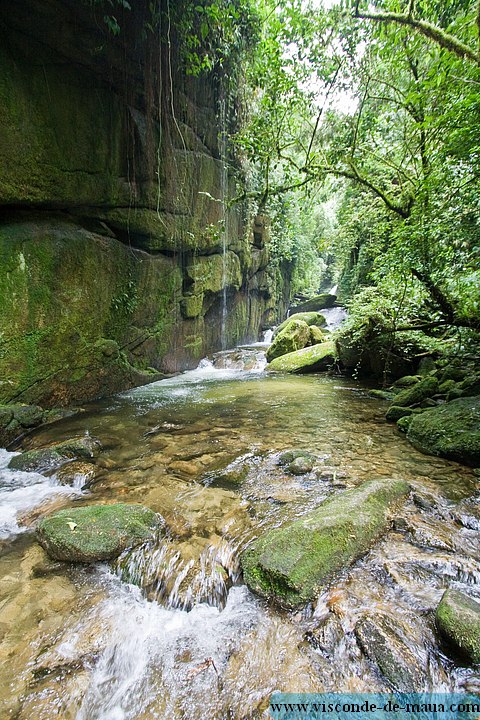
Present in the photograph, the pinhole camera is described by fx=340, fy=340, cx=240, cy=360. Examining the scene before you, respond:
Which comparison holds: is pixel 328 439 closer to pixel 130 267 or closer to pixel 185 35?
pixel 130 267

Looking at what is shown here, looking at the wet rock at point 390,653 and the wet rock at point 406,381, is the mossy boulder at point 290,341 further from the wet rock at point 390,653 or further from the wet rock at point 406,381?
the wet rock at point 390,653

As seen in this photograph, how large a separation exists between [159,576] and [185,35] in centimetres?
952

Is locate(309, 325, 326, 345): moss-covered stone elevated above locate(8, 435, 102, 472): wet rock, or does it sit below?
above

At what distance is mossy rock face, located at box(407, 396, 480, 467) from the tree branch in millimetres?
4142

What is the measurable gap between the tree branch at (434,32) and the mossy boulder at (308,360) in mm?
6443

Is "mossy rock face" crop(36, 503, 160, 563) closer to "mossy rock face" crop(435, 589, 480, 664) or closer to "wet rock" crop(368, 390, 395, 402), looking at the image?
"mossy rock face" crop(435, 589, 480, 664)

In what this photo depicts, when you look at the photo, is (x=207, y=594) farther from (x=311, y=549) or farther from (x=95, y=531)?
(x=95, y=531)

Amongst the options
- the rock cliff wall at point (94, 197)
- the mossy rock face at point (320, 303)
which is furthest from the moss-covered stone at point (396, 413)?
the mossy rock face at point (320, 303)

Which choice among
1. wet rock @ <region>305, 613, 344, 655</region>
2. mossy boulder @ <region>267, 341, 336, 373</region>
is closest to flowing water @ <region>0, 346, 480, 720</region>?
wet rock @ <region>305, 613, 344, 655</region>

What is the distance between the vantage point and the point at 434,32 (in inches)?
175

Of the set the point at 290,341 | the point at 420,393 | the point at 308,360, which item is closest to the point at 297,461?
the point at 420,393

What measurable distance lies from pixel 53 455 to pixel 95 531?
1.83m

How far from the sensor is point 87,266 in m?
6.39

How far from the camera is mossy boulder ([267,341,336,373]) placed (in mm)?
9938
